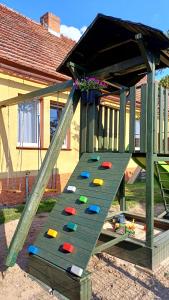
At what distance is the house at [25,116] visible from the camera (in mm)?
8031

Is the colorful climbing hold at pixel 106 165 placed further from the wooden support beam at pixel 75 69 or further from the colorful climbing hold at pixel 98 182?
the wooden support beam at pixel 75 69

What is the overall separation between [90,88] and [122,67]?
0.60m

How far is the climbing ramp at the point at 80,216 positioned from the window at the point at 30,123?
4.88 metres

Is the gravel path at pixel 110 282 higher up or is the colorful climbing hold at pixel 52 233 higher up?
the colorful climbing hold at pixel 52 233

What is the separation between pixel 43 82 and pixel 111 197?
247 inches

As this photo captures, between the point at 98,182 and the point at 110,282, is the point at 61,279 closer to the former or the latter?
the point at 110,282

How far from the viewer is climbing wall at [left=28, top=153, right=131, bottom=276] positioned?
323cm

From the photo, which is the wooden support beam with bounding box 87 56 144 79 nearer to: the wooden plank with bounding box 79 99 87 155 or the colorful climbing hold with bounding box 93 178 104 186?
the wooden plank with bounding box 79 99 87 155

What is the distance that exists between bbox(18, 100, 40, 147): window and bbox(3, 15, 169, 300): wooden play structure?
3921 millimetres

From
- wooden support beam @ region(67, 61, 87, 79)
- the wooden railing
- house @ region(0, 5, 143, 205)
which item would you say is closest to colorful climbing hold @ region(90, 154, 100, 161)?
the wooden railing

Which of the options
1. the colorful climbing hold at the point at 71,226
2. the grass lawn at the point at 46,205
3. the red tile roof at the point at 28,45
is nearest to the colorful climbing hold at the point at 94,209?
the colorful climbing hold at the point at 71,226

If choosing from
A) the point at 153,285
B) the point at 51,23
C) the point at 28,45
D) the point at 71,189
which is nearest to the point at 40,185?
the point at 71,189

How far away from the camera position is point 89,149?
4.57 meters

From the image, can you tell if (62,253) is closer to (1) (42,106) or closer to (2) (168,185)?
(2) (168,185)
